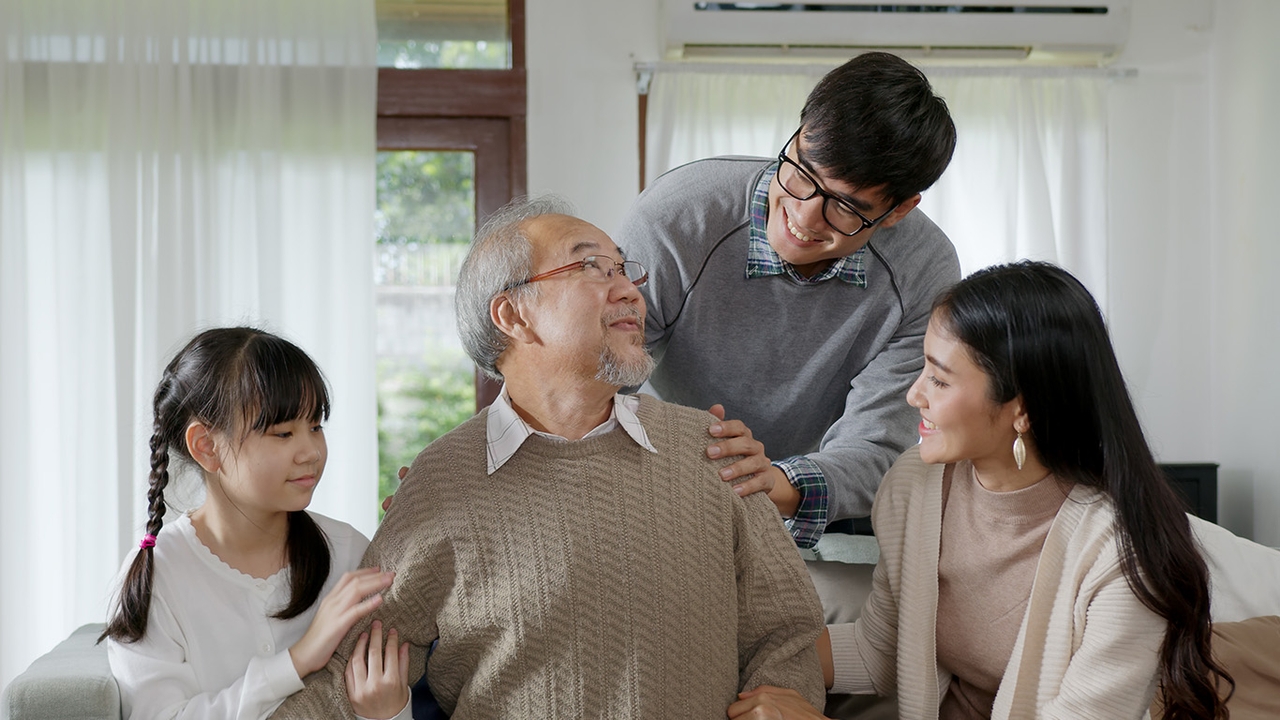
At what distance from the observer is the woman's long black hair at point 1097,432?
154 centimetres

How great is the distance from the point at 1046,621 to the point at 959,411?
349mm

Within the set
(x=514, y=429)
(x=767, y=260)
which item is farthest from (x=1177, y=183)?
(x=514, y=429)

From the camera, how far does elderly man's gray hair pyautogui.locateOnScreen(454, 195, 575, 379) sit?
Answer: 1.60m

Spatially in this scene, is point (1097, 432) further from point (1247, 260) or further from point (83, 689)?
point (1247, 260)

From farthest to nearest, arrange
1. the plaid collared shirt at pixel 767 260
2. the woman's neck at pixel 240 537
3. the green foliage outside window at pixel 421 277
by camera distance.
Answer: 1. the green foliage outside window at pixel 421 277
2. the plaid collared shirt at pixel 767 260
3. the woman's neck at pixel 240 537

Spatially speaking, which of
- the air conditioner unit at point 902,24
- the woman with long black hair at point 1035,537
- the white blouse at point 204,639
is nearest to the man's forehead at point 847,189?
the woman with long black hair at point 1035,537

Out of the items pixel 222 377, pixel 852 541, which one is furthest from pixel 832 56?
pixel 222 377

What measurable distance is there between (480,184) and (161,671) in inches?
100

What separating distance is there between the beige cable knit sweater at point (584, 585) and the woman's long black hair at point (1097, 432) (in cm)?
45

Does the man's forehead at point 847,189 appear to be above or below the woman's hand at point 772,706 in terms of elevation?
above

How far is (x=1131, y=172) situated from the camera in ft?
13.2

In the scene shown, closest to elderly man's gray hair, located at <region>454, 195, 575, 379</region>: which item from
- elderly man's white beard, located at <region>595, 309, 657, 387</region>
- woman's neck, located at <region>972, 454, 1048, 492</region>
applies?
elderly man's white beard, located at <region>595, 309, 657, 387</region>

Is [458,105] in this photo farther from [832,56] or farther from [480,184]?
[832,56]

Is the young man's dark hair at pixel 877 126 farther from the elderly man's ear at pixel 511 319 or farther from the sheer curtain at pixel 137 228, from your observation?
the sheer curtain at pixel 137 228
